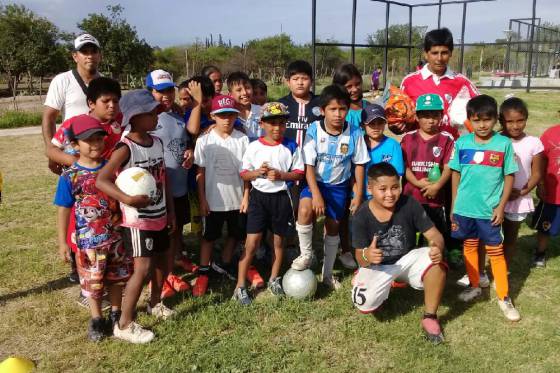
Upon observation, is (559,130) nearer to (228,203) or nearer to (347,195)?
Answer: (347,195)

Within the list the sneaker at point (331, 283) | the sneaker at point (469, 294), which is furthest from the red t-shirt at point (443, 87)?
the sneaker at point (331, 283)

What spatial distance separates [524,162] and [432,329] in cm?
184

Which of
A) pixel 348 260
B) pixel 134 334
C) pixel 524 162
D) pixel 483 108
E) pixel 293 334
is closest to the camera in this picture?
pixel 134 334

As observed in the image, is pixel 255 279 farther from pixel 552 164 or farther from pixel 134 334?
pixel 552 164

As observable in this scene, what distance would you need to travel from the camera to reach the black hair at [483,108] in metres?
3.67

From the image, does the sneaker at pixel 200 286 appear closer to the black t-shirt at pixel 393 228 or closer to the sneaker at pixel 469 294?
the black t-shirt at pixel 393 228

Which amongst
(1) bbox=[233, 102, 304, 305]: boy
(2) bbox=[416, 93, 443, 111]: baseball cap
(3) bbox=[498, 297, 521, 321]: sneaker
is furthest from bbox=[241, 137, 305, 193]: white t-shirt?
(3) bbox=[498, 297, 521, 321]: sneaker

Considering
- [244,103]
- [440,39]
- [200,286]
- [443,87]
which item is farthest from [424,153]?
[200,286]

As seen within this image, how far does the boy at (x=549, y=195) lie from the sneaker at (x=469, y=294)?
3.75ft

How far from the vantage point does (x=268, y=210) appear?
156 inches

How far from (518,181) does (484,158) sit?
0.68 meters

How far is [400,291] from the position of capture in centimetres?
419

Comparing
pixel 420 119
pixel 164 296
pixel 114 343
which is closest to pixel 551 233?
pixel 420 119

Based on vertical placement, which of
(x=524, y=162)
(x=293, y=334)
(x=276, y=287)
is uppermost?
(x=524, y=162)
